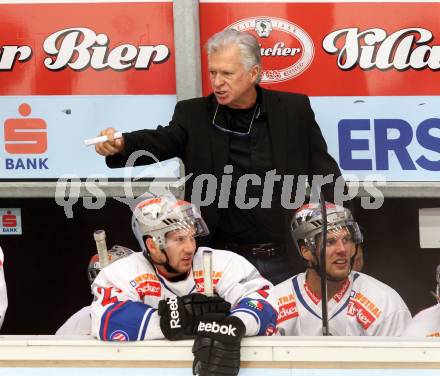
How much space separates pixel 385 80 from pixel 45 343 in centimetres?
203

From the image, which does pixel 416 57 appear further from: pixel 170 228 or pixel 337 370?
pixel 337 370

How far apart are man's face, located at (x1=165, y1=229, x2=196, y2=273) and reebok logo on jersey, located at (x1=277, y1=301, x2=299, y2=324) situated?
0.49m

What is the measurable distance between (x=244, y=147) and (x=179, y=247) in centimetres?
59

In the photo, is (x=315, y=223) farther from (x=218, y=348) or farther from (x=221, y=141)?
(x=218, y=348)

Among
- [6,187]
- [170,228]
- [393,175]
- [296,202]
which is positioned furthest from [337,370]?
[6,187]

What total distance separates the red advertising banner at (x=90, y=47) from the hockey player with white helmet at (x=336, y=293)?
1.09 meters

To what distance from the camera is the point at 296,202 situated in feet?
12.0

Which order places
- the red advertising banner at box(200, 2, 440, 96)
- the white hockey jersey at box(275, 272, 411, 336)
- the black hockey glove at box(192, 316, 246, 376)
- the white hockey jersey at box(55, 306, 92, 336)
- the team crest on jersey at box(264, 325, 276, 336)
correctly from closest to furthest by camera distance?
the black hockey glove at box(192, 316, 246, 376) < the team crest on jersey at box(264, 325, 276, 336) < the white hockey jersey at box(275, 272, 411, 336) < the white hockey jersey at box(55, 306, 92, 336) < the red advertising banner at box(200, 2, 440, 96)

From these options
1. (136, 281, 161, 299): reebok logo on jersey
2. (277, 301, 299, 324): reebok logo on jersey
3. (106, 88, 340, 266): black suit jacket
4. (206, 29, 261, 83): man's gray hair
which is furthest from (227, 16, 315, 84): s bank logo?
(136, 281, 161, 299): reebok logo on jersey

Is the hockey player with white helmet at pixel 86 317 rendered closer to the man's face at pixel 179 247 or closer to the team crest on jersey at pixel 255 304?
the man's face at pixel 179 247

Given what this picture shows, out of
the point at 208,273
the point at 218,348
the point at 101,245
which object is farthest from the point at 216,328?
the point at 101,245

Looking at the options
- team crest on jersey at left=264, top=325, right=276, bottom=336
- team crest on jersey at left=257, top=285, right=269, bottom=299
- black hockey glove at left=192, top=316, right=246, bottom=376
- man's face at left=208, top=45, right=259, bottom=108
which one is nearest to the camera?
black hockey glove at left=192, top=316, right=246, bottom=376

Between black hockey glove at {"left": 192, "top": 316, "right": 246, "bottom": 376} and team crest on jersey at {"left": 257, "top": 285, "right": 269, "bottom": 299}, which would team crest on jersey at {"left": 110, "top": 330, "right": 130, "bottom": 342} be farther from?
team crest on jersey at {"left": 257, "top": 285, "right": 269, "bottom": 299}

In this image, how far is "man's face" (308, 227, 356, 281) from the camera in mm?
3377
